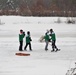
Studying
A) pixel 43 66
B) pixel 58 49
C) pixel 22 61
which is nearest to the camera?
pixel 43 66

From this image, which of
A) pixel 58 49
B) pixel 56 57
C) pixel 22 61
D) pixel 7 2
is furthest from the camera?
pixel 7 2

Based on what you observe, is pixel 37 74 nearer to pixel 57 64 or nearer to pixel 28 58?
pixel 57 64

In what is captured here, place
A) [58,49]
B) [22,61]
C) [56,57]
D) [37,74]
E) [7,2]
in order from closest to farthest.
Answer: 1. [37,74]
2. [22,61]
3. [56,57]
4. [58,49]
5. [7,2]

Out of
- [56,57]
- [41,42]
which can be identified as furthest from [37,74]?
[41,42]

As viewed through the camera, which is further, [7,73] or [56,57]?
[56,57]

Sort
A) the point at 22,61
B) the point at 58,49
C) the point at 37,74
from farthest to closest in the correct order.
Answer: the point at 58,49 → the point at 22,61 → the point at 37,74

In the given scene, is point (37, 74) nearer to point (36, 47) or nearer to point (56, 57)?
point (56, 57)

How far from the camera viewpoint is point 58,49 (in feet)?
77.3

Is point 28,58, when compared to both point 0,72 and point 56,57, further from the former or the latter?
point 0,72

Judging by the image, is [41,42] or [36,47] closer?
[36,47]

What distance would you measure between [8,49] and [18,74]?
28.6ft

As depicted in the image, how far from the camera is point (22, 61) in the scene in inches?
733

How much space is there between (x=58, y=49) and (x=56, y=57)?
3.51 meters

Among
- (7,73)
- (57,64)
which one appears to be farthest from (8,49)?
(7,73)
